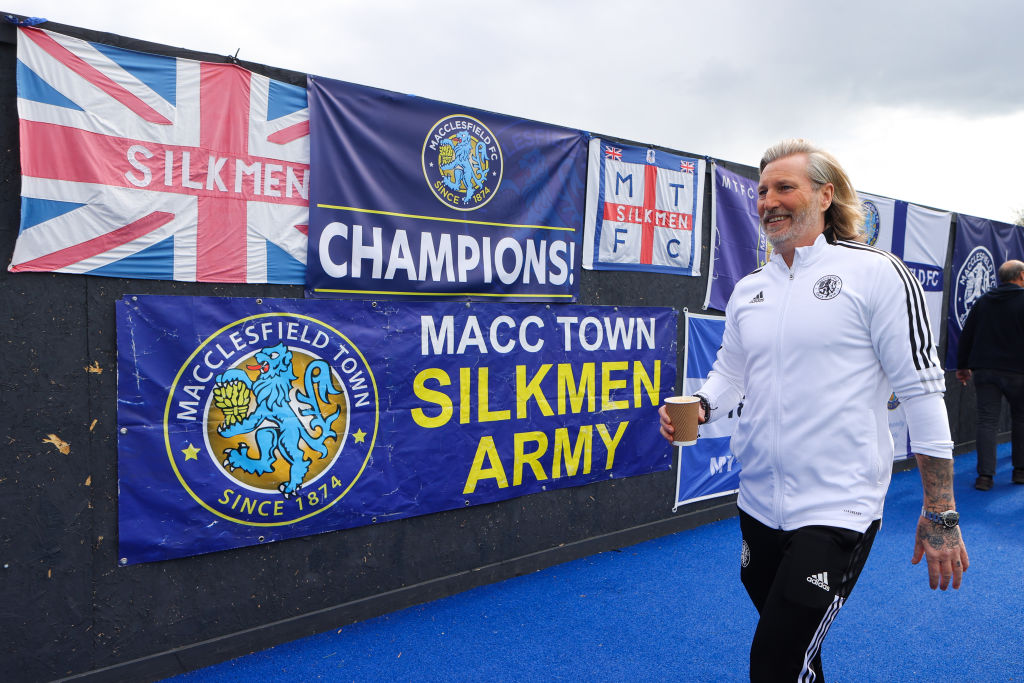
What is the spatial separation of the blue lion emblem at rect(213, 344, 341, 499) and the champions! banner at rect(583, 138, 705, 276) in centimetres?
175

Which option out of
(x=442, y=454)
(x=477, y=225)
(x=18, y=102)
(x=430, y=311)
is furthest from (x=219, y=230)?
(x=442, y=454)

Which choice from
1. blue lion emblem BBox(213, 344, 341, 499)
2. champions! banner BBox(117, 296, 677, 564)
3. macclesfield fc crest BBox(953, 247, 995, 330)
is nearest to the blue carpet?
champions! banner BBox(117, 296, 677, 564)

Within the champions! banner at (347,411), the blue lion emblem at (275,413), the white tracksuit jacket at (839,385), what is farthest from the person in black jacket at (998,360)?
the blue lion emblem at (275,413)

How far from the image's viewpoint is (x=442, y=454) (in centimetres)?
343

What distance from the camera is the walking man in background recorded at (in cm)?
165

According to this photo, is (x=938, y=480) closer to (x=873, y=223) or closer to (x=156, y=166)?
(x=156, y=166)

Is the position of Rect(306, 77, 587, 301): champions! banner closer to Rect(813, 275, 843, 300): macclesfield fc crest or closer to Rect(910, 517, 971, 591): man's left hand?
Rect(813, 275, 843, 300): macclesfield fc crest

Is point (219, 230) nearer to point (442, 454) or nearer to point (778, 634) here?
point (442, 454)

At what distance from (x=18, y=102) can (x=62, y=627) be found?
→ 6.05 ft

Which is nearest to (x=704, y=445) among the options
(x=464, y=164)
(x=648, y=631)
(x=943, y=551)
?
(x=648, y=631)

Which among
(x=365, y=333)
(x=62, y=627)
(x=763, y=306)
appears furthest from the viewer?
Result: (x=365, y=333)

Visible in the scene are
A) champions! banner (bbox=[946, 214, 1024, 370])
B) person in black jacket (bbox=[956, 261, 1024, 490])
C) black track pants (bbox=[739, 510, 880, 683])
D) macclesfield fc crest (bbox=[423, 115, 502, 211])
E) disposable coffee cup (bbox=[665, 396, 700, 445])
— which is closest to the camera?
black track pants (bbox=[739, 510, 880, 683])

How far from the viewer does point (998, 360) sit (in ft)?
18.8

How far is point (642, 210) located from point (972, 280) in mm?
5087
